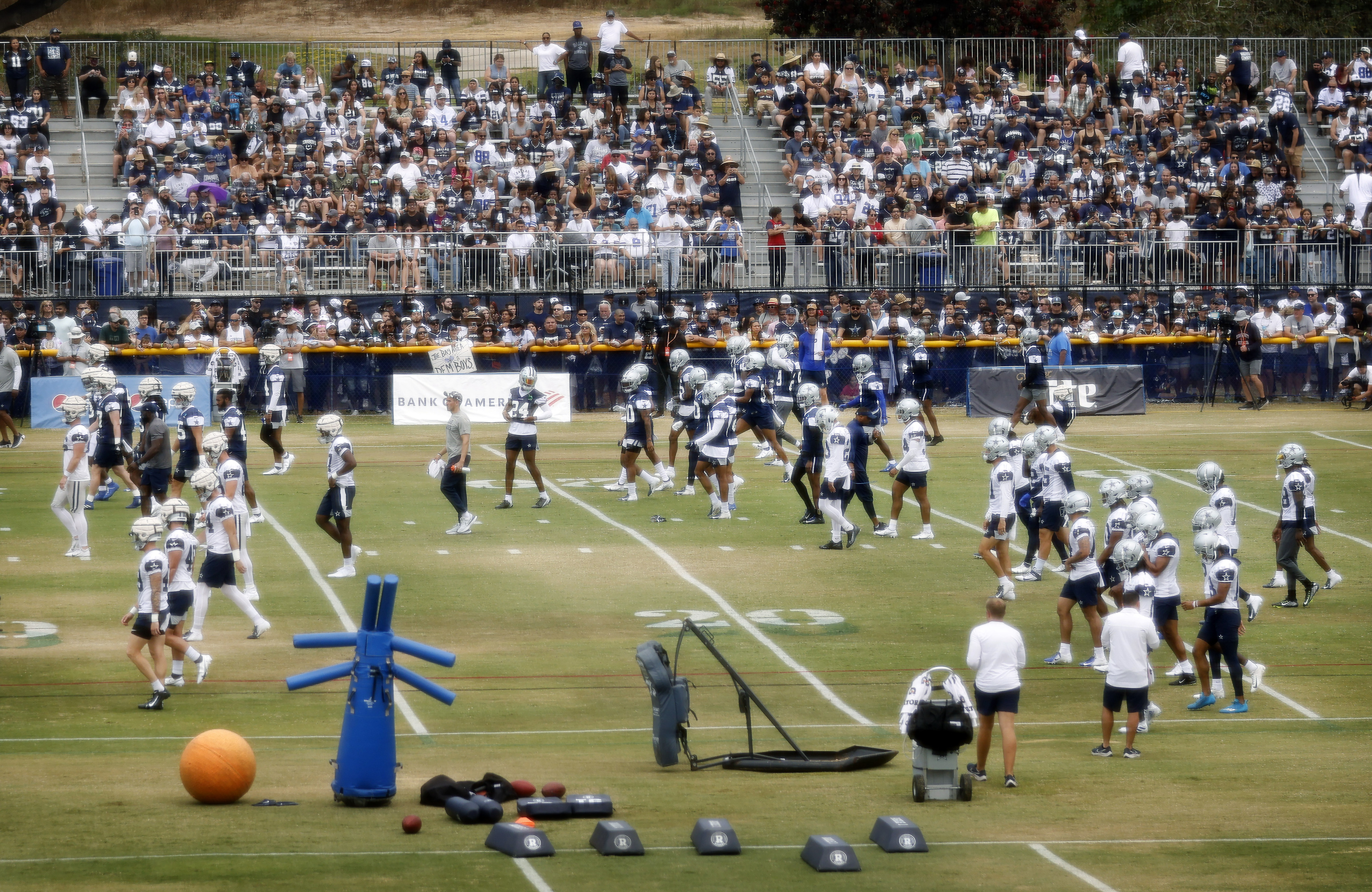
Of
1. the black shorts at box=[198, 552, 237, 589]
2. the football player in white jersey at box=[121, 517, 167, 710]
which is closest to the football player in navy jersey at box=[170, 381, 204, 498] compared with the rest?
the black shorts at box=[198, 552, 237, 589]

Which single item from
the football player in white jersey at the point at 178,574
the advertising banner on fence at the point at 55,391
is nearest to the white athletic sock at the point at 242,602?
the football player in white jersey at the point at 178,574

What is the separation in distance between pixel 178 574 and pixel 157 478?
23.2 ft

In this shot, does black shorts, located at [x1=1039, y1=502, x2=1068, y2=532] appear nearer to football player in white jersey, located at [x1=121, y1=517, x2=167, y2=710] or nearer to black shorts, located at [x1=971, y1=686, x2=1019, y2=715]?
black shorts, located at [x1=971, y1=686, x2=1019, y2=715]

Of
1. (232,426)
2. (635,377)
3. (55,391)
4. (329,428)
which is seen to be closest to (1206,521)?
(329,428)

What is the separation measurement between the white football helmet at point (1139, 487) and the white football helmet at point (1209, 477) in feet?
3.33

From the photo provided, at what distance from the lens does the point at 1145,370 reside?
121 feet

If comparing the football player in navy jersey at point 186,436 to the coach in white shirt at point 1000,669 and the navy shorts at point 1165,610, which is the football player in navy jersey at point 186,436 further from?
the coach in white shirt at point 1000,669

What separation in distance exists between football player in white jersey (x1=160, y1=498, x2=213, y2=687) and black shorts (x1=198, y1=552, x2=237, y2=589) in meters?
1.25

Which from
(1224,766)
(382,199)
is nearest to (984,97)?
(382,199)

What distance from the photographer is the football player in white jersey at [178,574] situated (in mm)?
15750

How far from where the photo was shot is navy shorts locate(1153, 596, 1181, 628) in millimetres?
16234

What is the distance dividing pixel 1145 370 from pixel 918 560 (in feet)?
52.6

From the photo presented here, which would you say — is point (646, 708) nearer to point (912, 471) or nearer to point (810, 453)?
point (912, 471)

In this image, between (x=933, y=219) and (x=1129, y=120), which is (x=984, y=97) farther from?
(x=933, y=219)
